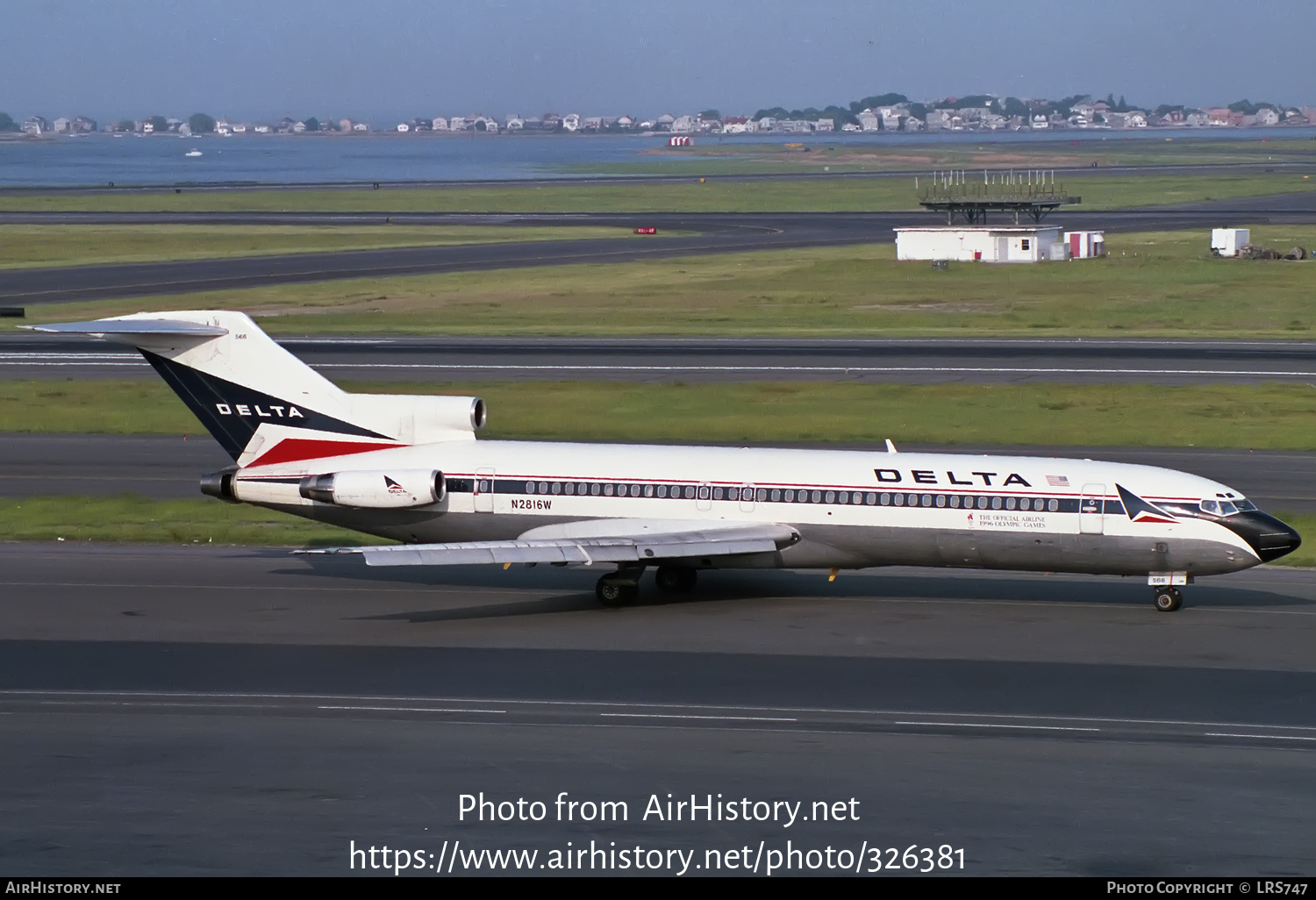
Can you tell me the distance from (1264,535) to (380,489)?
1831 cm

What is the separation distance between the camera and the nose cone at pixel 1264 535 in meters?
32.2

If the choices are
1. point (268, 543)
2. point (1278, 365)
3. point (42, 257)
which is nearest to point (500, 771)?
point (268, 543)

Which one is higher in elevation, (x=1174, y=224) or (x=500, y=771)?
(x=1174, y=224)

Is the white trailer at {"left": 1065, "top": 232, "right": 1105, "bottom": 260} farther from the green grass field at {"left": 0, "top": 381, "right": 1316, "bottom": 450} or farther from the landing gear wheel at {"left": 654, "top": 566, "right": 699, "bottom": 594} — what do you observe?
the landing gear wheel at {"left": 654, "top": 566, "right": 699, "bottom": 594}

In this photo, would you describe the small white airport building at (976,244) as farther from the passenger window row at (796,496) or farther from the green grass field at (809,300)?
the passenger window row at (796,496)

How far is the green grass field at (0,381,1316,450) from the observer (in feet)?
177

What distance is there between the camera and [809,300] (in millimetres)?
94750

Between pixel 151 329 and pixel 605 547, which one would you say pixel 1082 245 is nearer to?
pixel 605 547

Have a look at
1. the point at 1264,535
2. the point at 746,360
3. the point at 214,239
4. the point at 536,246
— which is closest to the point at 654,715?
the point at 1264,535

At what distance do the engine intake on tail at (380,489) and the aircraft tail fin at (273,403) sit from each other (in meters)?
1.37

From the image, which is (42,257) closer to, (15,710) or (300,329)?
(300,329)

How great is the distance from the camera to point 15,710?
86.1ft

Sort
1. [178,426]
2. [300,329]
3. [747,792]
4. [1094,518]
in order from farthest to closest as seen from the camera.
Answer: [300,329] < [178,426] < [1094,518] < [747,792]

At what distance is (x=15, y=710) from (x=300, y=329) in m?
57.5
